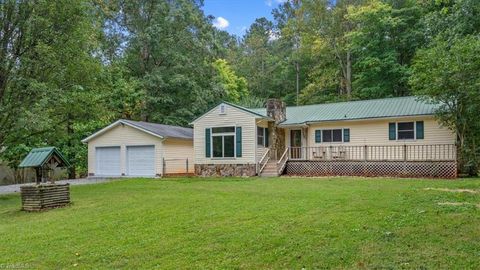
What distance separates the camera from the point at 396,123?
725 inches

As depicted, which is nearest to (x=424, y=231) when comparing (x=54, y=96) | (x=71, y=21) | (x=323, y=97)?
(x=54, y=96)

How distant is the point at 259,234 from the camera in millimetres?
6160

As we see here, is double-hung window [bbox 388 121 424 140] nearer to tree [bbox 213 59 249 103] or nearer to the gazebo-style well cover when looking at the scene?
the gazebo-style well cover

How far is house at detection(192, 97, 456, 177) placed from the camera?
17.4m

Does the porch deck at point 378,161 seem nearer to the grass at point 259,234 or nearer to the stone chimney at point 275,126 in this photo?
the stone chimney at point 275,126

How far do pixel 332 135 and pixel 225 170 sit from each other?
18.6ft

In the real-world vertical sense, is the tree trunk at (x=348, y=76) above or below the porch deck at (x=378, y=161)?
above

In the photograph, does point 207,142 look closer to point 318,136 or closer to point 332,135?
point 318,136

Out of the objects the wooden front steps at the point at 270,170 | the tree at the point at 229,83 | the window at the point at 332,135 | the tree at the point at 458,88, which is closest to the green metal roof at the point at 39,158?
the wooden front steps at the point at 270,170

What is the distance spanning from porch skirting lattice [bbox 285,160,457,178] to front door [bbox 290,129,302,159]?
5.18 feet

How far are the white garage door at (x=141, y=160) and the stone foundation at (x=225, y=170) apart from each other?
279 cm

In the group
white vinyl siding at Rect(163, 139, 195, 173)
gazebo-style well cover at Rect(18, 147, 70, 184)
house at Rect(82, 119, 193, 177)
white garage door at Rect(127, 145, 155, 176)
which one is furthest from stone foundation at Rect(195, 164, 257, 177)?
gazebo-style well cover at Rect(18, 147, 70, 184)

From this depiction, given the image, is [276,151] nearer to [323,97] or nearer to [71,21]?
[71,21]

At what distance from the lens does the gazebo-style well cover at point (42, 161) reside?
10.6 meters
